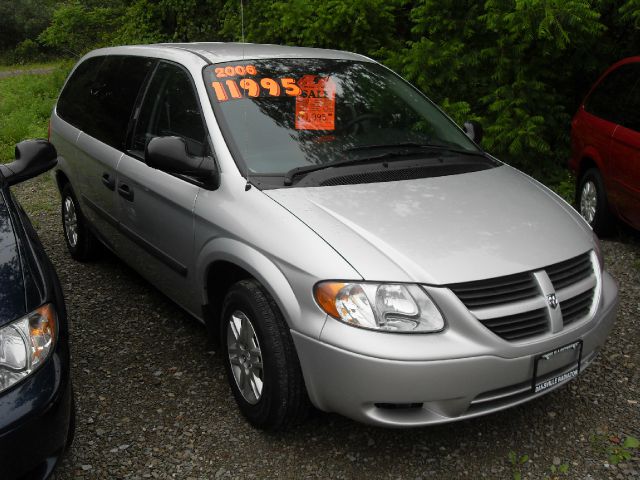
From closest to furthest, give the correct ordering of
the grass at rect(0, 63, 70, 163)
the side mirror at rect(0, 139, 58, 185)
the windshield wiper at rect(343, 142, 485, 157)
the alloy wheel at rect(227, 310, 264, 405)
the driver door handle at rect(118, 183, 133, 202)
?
the alloy wheel at rect(227, 310, 264, 405), the side mirror at rect(0, 139, 58, 185), the windshield wiper at rect(343, 142, 485, 157), the driver door handle at rect(118, 183, 133, 202), the grass at rect(0, 63, 70, 163)

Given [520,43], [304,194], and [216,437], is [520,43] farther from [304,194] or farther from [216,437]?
[216,437]

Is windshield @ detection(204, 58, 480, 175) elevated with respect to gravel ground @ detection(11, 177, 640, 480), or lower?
elevated

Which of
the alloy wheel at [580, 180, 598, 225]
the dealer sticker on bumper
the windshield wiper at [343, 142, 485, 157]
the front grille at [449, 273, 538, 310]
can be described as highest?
→ the windshield wiper at [343, 142, 485, 157]

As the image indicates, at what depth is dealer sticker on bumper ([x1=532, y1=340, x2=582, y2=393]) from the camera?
2871mm

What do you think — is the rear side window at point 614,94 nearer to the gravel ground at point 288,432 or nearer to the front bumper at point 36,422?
the gravel ground at point 288,432

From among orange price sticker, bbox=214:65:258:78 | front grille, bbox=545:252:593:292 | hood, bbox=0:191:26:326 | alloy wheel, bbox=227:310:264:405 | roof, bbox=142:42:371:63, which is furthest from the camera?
roof, bbox=142:42:371:63

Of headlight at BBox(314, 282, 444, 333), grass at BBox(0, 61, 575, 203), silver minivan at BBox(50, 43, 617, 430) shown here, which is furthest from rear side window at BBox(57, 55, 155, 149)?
grass at BBox(0, 61, 575, 203)

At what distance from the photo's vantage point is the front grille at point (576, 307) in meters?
2.98

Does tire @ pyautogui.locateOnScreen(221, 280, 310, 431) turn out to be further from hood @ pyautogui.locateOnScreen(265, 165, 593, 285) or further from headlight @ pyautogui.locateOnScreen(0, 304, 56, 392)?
headlight @ pyautogui.locateOnScreen(0, 304, 56, 392)

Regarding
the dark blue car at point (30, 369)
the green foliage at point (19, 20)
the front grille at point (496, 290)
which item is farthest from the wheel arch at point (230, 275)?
the green foliage at point (19, 20)

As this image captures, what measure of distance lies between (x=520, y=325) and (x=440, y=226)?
1.76ft

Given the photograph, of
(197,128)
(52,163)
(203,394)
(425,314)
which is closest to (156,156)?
(197,128)

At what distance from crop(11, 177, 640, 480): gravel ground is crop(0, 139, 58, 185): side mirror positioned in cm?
115

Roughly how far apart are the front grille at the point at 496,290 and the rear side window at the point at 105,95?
2.58m
